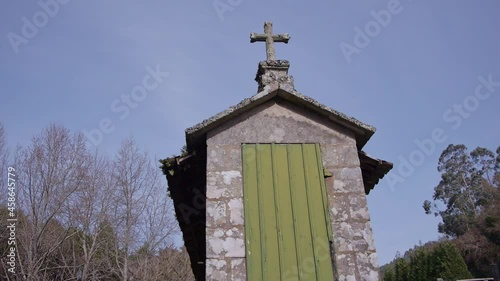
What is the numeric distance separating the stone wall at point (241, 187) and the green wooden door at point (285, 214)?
0.30 ft

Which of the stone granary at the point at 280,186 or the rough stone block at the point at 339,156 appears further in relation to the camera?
the rough stone block at the point at 339,156

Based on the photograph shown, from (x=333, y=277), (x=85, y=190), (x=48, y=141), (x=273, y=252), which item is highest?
(x=48, y=141)

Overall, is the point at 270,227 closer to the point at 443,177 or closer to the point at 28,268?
the point at 28,268

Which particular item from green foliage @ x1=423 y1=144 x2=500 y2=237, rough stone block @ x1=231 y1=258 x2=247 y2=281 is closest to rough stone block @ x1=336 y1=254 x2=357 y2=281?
rough stone block @ x1=231 y1=258 x2=247 y2=281

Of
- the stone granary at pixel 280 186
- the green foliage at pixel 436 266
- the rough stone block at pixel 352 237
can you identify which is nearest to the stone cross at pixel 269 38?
the stone granary at pixel 280 186

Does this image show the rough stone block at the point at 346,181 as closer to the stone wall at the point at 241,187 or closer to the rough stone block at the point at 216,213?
the stone wall at the point at 241,187

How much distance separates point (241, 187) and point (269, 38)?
2.51m

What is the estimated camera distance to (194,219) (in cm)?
569

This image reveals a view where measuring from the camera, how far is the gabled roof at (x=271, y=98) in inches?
180

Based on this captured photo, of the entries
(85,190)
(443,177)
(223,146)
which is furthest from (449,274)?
(443,177)

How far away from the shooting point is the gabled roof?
4.57m

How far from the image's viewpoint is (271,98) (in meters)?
4.88

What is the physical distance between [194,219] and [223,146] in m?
1.64

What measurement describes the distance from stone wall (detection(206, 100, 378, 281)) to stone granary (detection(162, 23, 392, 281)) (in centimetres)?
1
